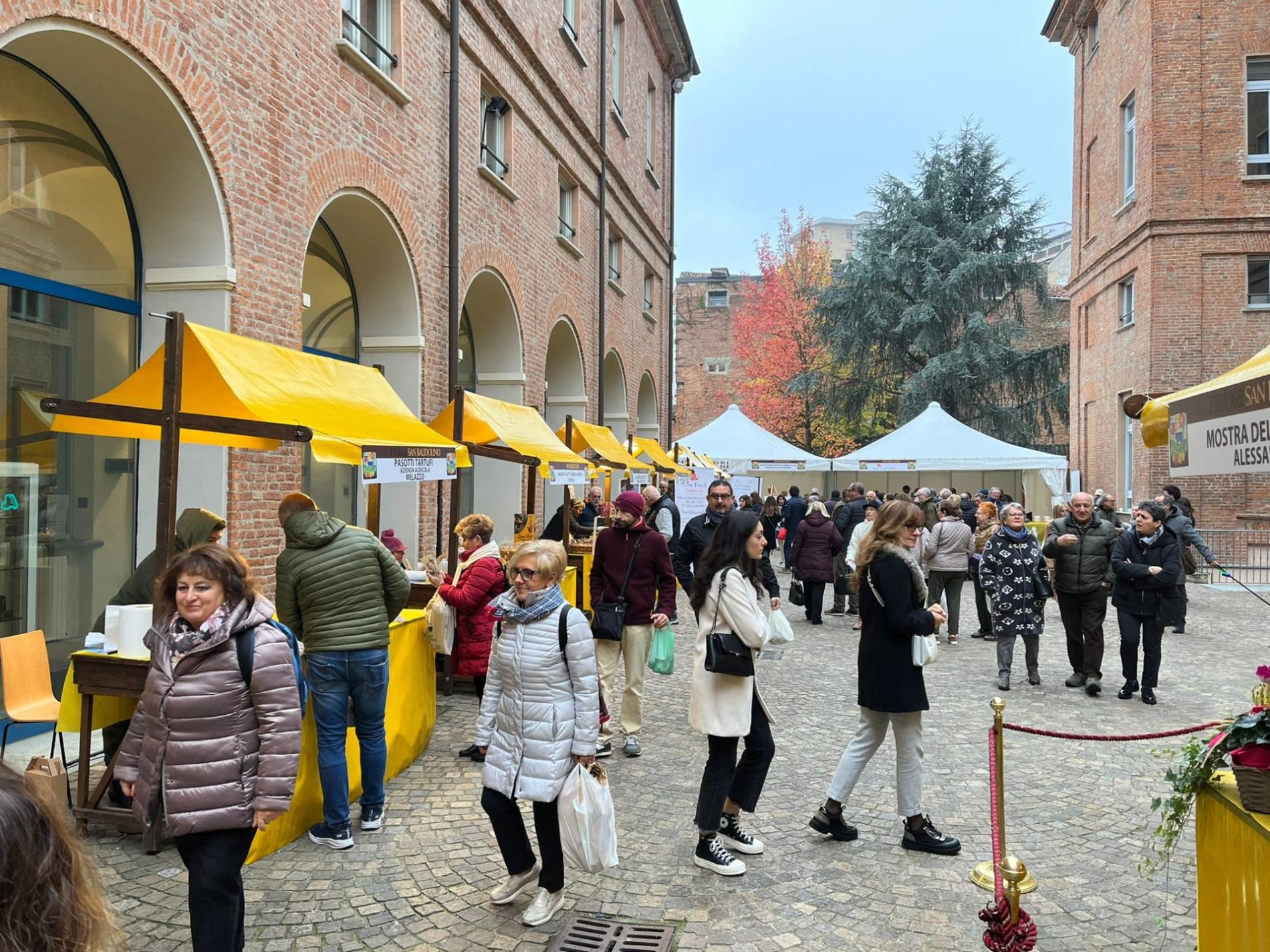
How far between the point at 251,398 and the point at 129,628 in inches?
57.0

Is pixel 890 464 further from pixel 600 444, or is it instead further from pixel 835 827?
pixel 835 827

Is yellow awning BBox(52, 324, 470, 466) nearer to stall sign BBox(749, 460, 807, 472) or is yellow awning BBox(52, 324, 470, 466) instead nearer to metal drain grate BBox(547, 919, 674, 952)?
metal drain grate BBox(547, 919, 674, 952)

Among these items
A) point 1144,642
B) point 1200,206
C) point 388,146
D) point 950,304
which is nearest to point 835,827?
point 1144,642

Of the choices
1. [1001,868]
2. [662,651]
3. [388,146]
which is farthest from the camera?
[388,146]

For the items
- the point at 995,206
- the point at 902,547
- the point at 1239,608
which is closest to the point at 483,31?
the point at 902,547

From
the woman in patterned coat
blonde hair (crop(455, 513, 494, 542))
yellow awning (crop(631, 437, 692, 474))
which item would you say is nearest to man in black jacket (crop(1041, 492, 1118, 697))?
the woman in patterned coat

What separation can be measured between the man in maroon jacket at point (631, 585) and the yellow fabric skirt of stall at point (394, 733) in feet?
4.17

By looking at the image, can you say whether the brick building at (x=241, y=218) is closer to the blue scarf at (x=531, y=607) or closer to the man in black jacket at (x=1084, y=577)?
the blue scarf at (x=531, y=607)

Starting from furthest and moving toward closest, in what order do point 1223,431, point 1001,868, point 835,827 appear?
point 835,827, point 1001,868, point 1223,431

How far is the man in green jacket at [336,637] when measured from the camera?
4762 millimetres

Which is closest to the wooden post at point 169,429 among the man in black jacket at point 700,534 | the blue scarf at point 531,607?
the blue scarf at point 531,607

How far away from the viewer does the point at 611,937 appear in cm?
379

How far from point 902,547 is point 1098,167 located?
2469cm

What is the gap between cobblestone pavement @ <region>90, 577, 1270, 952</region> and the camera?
12.6 ft
